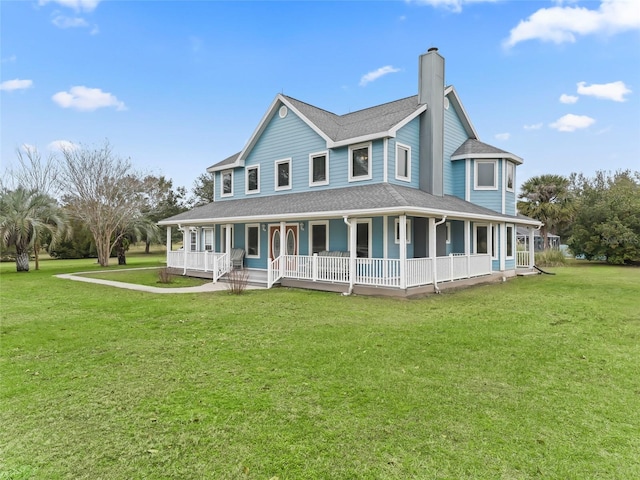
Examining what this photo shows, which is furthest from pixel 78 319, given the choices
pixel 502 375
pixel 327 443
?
pixel 502 375

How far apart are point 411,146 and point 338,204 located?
4.67 meters

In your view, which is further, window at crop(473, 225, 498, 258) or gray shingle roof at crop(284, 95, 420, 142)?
window at crop(473, 225, 498, 258)

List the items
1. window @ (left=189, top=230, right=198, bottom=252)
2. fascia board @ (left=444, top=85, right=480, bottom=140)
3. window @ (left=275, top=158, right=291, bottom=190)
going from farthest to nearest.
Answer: window @ (left=189, top=230, right=198, bottom=252) < window @ (left=275, top=158, right=291, bottom=190) < fascia board @ (left=444, top=85, right=480, bottom=140)

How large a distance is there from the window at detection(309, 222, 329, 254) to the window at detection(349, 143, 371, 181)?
7.51ft

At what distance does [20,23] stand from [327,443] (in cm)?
1712

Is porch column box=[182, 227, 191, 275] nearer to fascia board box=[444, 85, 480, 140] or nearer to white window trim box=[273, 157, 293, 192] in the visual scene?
white window trim box=[273, 157, 293, 192]

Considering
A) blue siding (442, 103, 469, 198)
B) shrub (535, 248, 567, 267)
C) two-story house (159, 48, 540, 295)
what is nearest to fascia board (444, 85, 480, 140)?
two-story house (159, 48, 540, 295)

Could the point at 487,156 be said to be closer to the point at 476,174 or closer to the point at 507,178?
the point at 476,174

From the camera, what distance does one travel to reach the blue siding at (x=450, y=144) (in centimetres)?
1702

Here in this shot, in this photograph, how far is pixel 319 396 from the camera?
412 cm

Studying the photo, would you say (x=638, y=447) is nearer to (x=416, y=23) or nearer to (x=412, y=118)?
(x=412, y=118)

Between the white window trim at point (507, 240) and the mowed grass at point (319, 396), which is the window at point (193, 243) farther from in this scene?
the white window trim at point (507, 240)

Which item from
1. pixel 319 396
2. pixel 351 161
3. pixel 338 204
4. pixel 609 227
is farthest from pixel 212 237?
pixel 609 227

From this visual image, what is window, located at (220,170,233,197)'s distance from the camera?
66.6 ft
